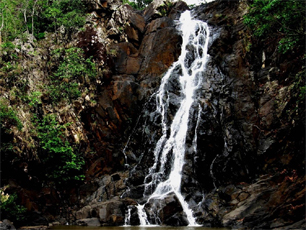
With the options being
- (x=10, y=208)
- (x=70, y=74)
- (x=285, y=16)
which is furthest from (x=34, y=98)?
(x=285, y=16)

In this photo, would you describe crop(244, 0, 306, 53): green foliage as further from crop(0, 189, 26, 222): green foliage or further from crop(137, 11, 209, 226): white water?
crop(0, 189, 26, 222): green foliage

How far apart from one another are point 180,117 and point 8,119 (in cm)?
1058

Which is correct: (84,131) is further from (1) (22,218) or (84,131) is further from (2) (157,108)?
(1) (22,218)

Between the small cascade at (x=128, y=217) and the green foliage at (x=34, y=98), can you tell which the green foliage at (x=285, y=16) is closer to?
the small cascade at (x=128, y=217)

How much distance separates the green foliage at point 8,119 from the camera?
14332 mm

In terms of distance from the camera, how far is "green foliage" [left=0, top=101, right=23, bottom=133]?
14332 mm

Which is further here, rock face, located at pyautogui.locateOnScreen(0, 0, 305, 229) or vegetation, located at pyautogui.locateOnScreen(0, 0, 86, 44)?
vegetation, located at pyautogui.locateOnScreen(0, 0, 86, 44)

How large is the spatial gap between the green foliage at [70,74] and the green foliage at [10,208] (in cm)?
801

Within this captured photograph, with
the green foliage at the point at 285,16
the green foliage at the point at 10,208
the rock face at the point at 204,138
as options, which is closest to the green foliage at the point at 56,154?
the rock face at the point at 204,138

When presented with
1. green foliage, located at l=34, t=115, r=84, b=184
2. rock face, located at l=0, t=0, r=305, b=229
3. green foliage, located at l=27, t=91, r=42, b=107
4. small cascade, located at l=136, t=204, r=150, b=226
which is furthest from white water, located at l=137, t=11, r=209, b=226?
green foliage, located at l=27, t=91, r=42, b=107

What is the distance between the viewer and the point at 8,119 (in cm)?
1460

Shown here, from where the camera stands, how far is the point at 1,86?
55.4ft

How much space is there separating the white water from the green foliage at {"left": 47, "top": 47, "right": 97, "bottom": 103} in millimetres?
6283

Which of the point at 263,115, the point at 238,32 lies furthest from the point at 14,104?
the point at 238,32
